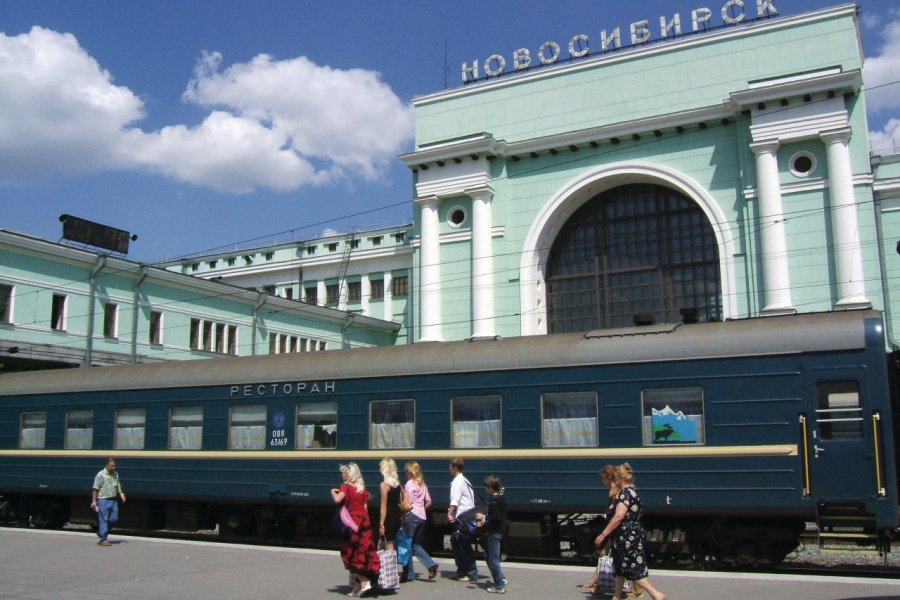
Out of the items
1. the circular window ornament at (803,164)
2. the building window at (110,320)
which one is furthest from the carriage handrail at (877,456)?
the building window at (110,320)

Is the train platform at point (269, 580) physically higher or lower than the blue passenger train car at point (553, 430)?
lower

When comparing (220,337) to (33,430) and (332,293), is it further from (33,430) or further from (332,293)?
(33,430)

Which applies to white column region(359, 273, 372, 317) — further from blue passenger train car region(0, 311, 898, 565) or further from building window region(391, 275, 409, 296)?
blue passenger train car region(0, 311, 898, 565)

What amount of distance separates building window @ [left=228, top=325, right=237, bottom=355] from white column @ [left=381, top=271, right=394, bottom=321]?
11.7 meters

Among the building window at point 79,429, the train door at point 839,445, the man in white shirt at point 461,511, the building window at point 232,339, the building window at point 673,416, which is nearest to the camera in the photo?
the man in white shirt at point 461,511

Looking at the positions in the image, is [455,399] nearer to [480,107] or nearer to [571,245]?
[571,245]

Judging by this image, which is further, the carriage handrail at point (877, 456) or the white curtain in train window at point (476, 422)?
the white curtain in train window at point (476, 422)

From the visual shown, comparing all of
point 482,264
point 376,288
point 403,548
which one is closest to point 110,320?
point 482,264

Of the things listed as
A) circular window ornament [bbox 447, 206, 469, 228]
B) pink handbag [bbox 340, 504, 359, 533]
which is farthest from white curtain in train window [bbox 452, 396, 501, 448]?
circular window ornament [bbox 447, 206, 469, 228]

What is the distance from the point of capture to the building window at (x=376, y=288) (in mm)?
54188

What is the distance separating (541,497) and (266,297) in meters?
32.6

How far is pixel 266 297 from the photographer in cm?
4541

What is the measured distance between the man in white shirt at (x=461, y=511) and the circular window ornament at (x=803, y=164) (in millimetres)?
28670

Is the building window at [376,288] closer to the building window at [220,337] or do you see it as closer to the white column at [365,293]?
the white column at [365,293]
